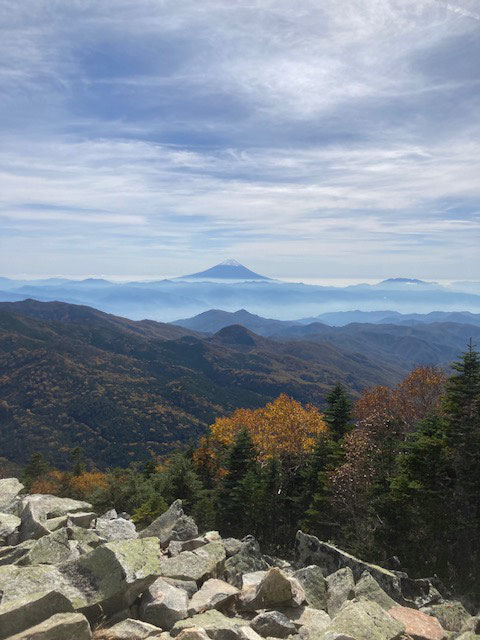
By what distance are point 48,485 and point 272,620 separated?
87.2 metres

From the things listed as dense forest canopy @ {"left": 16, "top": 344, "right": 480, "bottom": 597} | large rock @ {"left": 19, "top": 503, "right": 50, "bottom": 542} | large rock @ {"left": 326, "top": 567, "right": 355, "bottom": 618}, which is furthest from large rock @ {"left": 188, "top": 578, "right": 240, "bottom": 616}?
dense forest canopy @ {"left": 16, "top": 344, "right": 480, "bottom": 597}

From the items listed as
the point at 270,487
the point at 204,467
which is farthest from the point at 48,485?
the point at 270,487

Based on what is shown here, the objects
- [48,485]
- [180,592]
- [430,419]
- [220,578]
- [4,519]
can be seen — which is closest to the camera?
[180,592]

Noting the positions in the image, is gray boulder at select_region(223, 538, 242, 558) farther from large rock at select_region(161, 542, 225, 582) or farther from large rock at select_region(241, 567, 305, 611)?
large rock at select_region(241, 567, 305, 611)

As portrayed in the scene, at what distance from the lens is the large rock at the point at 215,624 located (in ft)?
33.7

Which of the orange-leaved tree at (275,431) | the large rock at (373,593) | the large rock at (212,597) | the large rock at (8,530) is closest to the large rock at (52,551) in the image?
the large rock at (8,530)

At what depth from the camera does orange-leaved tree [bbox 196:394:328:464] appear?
48.3 meters

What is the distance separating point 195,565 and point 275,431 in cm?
3662

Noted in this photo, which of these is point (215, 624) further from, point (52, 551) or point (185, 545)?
point (185, 545)

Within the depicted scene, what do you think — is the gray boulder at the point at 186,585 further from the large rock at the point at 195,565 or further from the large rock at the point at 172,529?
the large rock at the point at 172,529

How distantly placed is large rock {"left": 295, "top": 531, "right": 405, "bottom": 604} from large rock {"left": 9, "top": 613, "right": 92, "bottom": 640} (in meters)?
12.1

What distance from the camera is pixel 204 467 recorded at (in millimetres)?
56562

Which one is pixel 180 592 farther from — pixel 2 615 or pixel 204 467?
pixel 204 467

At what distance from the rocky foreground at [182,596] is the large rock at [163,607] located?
0.09ft
